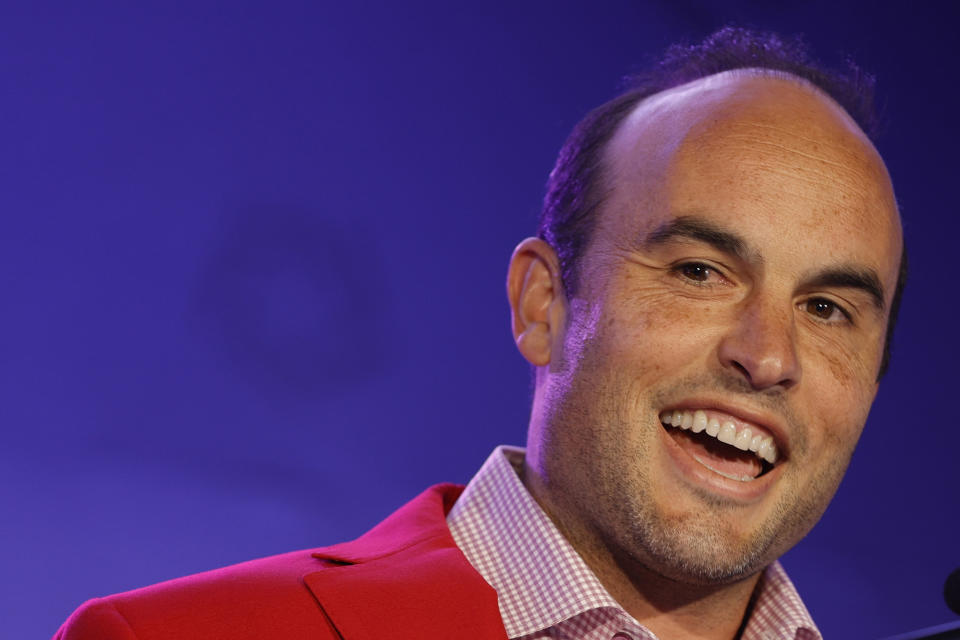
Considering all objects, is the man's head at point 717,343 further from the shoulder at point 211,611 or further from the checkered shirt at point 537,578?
the shoulder at point 211,611

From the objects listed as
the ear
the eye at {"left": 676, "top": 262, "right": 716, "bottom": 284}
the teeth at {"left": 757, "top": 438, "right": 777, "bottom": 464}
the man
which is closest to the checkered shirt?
the man

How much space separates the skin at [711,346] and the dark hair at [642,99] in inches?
2.8

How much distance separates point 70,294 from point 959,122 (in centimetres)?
281

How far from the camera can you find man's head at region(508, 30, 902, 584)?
1.79m

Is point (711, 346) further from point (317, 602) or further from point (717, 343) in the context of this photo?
point (317, 602)

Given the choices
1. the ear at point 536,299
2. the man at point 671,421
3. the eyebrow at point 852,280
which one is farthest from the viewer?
the ear at point 536,299

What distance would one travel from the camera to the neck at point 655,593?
1871 millimetres

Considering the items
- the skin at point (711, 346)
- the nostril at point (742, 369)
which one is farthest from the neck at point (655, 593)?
the nostril at point (742, 369)

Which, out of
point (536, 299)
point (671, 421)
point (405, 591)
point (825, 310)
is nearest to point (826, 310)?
point (825, 310)

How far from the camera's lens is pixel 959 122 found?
385cm

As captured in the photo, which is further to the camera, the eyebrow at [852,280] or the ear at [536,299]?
the ear at [536,299]

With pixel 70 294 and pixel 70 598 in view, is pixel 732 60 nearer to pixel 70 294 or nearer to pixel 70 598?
pixel 70 294

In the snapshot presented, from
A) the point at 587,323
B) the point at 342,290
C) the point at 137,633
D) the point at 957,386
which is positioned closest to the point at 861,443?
the point at 957,386

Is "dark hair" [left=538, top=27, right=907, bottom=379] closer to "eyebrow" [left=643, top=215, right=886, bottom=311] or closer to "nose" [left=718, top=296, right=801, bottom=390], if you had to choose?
"eyebrow" [left=643, top=215, right=886, bottom=311]
